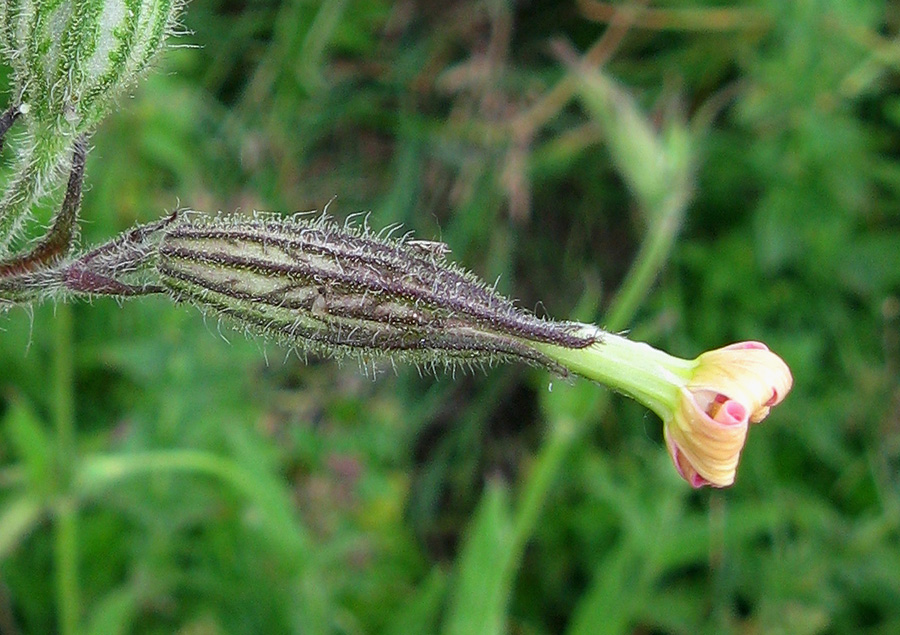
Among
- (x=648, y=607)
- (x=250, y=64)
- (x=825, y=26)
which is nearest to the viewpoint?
(x=648, y=607)

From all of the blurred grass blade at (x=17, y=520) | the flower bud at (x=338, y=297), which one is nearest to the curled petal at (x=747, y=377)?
the flower bud at (x=338, y=297)

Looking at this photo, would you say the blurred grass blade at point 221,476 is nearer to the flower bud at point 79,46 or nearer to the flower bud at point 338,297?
the flower bud at point 338,297

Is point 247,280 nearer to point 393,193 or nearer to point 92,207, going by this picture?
point 92,207

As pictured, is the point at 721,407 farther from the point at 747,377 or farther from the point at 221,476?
Result: the point at 221,476

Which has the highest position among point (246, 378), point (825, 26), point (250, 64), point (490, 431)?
point (250, 64)

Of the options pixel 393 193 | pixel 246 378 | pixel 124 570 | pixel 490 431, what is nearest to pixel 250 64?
pixel 393 193

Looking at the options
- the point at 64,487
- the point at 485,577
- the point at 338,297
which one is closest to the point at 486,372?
the point at 485,577
